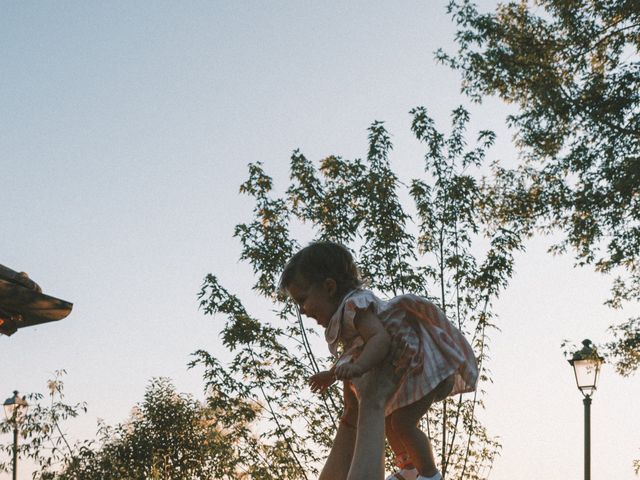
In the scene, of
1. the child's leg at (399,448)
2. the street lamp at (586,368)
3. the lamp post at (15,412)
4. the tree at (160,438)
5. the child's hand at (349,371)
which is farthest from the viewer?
the tree at (160,438)

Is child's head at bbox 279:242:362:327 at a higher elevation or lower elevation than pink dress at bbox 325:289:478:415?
higher

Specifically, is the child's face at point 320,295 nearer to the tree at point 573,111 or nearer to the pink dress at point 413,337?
the pink dress at point 413,337

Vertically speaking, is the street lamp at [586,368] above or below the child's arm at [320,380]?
above

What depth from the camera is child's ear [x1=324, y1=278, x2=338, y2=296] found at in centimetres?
325

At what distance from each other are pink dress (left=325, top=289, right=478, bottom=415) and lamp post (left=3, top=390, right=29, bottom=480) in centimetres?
1218

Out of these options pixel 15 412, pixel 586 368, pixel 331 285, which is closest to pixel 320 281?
pixel 331 285

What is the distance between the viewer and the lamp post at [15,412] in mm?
13805

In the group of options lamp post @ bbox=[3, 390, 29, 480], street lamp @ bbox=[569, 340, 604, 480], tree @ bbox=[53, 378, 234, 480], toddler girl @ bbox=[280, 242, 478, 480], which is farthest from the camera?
tree @ bbox=[53, 378, 234, 480]

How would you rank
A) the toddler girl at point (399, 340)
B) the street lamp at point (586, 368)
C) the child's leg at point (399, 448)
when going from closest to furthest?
1. the toddler girl at point (399, 340)
2. the child's leg at point (399, 448)
3. the street lamp at point (586, 368)

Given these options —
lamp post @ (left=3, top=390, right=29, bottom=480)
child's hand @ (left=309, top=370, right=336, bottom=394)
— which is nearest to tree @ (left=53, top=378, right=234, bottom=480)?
lamp post @ (left=3, top=390, right=29, bottom=480)

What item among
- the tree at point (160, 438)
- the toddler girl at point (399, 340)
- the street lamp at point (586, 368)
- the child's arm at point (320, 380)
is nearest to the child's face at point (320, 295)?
the toddler girl at point (399, 340)

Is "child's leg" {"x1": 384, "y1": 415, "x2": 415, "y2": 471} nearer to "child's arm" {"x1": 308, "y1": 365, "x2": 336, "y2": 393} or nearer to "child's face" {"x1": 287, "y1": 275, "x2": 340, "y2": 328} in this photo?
"child's arm" {"x1": 308, "y1": 365, "x2": 336, "y2": 393}

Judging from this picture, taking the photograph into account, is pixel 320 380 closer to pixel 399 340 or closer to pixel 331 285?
pixel 331 285

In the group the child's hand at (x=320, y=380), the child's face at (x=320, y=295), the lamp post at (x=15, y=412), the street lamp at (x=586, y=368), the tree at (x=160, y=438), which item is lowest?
the child's hand at (x=320, y=380)
